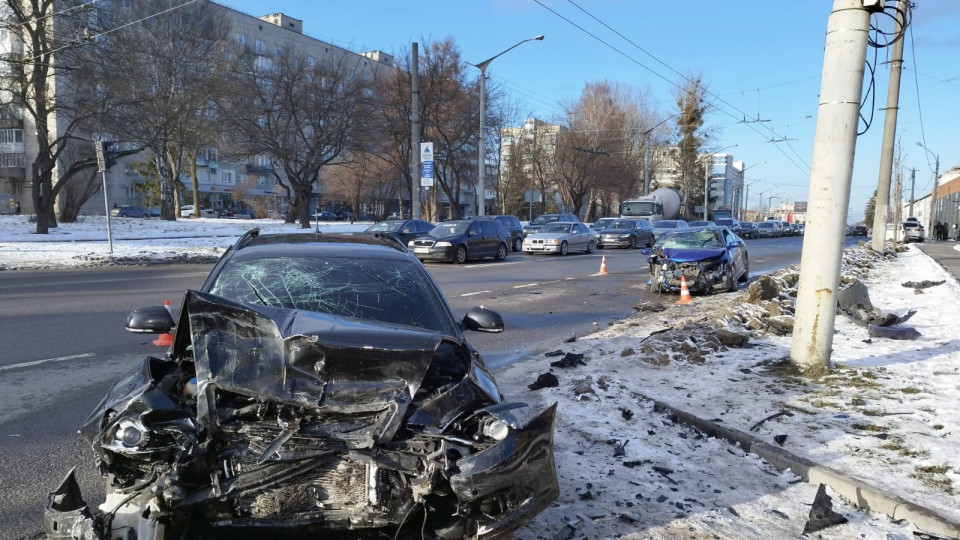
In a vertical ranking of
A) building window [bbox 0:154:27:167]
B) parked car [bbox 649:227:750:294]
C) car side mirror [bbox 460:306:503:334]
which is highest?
building window [bbox 0:154:27:167]

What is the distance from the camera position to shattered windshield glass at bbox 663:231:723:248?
46.6 ft

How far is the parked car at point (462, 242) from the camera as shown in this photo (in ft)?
70.4

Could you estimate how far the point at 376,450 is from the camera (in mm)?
2637

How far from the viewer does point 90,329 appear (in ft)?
28.6

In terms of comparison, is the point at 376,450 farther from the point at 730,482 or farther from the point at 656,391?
the point at 656,391

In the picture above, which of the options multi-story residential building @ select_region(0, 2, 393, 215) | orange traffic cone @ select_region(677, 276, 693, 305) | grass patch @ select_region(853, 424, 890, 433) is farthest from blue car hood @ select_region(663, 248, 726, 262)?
multi-story residential building @ select_region(0, 2, 393, 215)

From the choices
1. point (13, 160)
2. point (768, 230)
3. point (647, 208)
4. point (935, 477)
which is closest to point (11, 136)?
point (13, 160)

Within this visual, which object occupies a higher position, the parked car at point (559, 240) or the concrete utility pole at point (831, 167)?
Result: the concrete utility pole at point (831, 167)

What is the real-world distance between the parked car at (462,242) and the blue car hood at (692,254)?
9.11 metres

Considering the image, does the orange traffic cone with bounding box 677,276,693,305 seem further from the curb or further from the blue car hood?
the curb

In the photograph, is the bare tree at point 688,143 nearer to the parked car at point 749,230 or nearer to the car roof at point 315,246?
the parked car at point 749,230

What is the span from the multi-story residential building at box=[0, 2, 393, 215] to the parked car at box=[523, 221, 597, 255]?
27.4m

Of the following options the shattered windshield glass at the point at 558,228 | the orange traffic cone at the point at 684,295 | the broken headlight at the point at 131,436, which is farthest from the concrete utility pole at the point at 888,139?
the broken headlight at the point at 131,436

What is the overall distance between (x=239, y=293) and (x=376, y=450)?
1784mm
